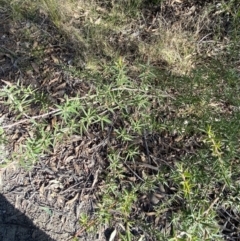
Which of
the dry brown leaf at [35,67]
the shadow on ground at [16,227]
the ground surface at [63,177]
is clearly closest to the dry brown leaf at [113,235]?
the ground surface at [63,177]

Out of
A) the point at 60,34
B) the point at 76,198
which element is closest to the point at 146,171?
the point at 76,198

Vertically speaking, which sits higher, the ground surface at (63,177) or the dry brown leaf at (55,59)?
the dry brown leaf at (55,59)

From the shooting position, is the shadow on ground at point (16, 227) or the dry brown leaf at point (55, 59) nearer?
the shadow on ground at point (16, 227)

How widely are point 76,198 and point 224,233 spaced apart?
3.30 ft

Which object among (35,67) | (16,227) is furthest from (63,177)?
(35,67)

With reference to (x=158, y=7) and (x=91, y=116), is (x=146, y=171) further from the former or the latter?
(x=158, y=7)

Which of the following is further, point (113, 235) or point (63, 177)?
point (63, 177)

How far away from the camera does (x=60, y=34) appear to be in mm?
3389

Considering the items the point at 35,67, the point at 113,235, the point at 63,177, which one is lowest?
the point at 113,235

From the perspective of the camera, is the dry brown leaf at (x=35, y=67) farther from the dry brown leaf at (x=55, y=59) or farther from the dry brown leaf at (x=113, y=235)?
the dry brown leaf at (x=113, y=235)

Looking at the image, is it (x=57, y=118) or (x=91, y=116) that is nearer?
(x=91, y=116)

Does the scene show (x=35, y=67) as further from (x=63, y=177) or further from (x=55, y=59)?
(x=63, y=177)

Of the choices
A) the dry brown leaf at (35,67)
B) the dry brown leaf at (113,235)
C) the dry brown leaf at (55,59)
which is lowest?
the dry brown leaf at (113,235)

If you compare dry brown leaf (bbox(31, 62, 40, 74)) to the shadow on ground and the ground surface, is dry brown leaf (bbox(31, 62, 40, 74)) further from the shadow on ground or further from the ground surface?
the shadow on ground
